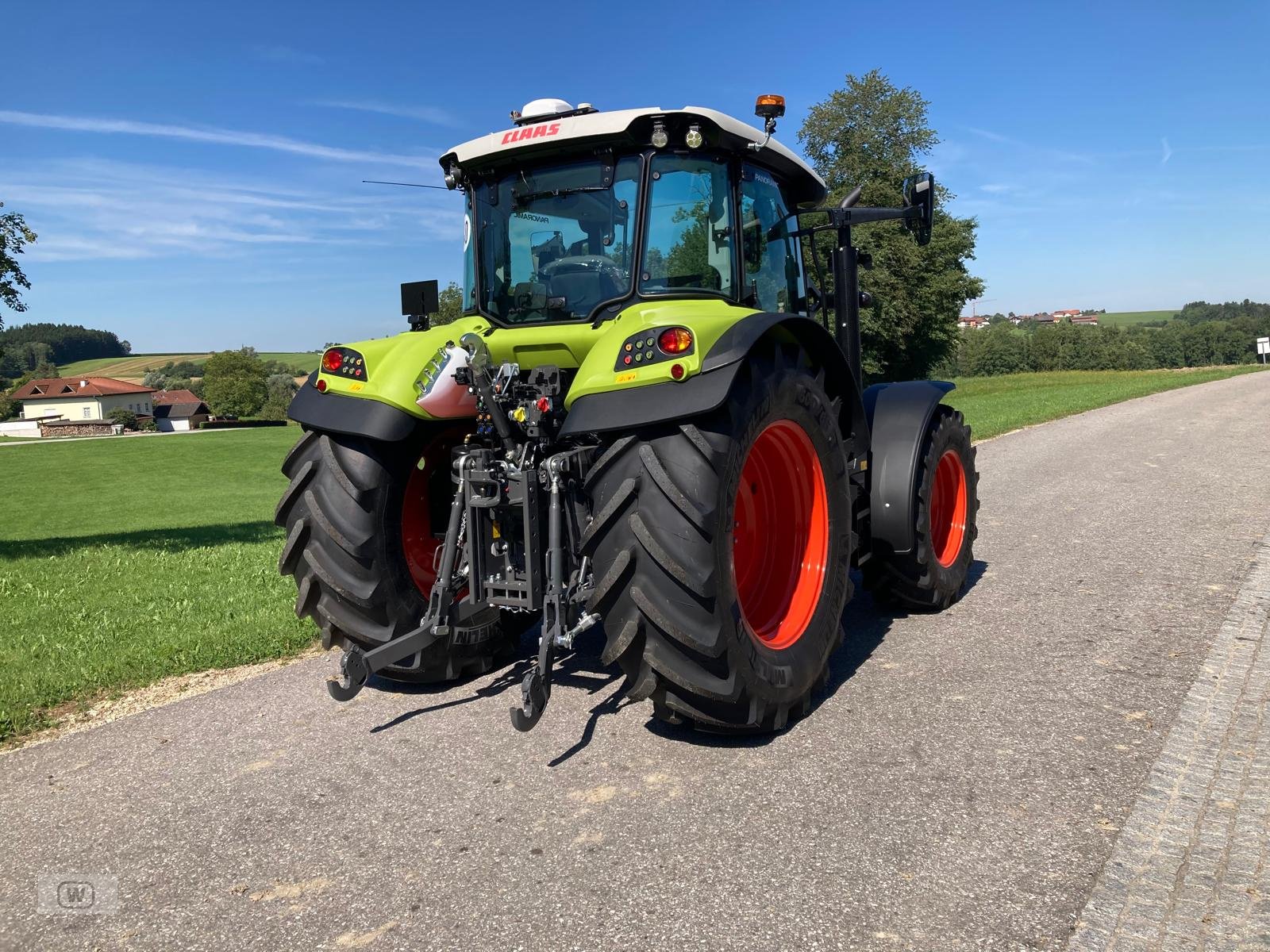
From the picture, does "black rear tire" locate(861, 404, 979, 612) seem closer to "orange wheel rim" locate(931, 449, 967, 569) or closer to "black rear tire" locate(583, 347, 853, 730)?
"orange wheel rim" locate(931, 449, 967, 569)

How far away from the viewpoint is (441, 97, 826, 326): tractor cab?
3980 mm

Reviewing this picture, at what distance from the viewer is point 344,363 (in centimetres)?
413

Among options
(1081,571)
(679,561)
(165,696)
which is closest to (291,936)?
(679,561)

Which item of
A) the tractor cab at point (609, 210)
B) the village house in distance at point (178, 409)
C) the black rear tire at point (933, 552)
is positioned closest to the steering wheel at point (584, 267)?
the tractor cab at point (609, 210)

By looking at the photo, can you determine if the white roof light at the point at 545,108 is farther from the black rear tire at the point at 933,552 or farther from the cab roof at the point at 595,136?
the black rear tire at the point at 933,552

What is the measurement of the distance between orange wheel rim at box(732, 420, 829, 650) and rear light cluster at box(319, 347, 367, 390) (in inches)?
71.1

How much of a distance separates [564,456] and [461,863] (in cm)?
159

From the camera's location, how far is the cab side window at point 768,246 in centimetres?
439

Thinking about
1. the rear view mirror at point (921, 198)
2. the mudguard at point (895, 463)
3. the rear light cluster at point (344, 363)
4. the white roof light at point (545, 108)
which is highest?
the white roof light at point (545, 108)

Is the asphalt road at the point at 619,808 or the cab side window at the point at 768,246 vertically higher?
the cab side window at the point at 768,246

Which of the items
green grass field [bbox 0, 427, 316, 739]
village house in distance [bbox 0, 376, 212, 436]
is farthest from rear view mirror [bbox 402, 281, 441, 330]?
village house in distance [bbox 0, 376, 212, 436]

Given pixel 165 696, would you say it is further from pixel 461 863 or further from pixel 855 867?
pixel 855 867

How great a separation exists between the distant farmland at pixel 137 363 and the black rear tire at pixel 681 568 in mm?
135218

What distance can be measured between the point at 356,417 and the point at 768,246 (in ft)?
7.33
